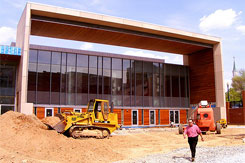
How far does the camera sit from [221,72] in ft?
95.7

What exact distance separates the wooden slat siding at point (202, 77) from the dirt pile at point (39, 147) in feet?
68.2


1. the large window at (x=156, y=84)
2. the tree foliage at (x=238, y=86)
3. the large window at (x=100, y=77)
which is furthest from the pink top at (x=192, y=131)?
the tree foliage at (x=238, y=86)

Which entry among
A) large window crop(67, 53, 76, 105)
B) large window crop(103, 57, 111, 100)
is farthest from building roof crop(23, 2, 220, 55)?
large window crop(67, 53, 76, 105)

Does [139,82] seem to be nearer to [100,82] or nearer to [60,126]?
[100,82]

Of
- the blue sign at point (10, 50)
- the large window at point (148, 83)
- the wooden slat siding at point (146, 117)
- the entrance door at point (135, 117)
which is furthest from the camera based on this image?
the large window at point (148, 83)

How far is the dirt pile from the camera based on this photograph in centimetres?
1056

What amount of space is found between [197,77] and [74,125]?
66.6ft

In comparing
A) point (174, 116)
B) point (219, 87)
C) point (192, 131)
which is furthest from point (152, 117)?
point (192, 131)

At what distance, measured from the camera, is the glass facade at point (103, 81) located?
2484cm

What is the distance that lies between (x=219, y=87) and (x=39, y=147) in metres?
22.8

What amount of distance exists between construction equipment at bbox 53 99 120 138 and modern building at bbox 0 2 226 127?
521 centimetres

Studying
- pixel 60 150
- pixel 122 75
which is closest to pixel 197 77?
pixel 122 75

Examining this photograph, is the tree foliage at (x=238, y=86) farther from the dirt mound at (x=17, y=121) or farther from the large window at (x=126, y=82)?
the dirt mound at (x=17, y=121)

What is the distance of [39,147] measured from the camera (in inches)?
468
